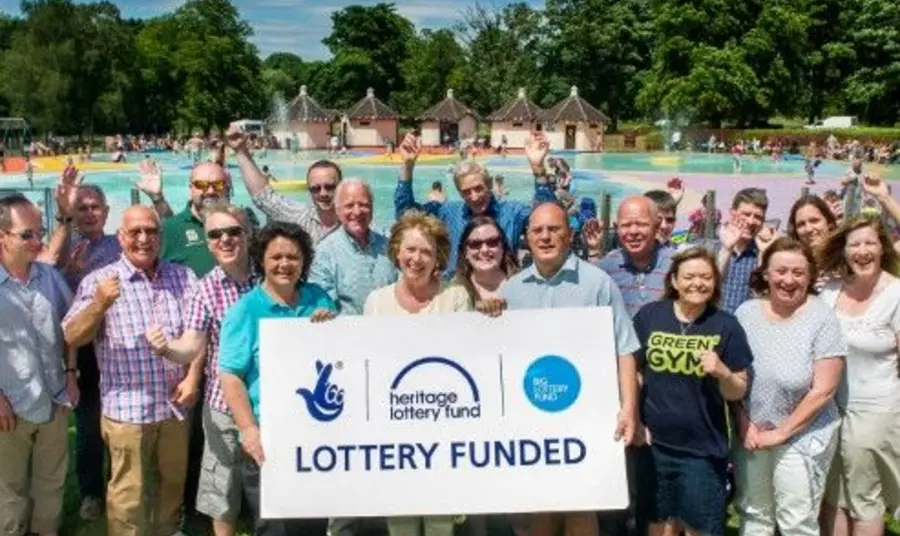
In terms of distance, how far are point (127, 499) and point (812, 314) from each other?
360cm

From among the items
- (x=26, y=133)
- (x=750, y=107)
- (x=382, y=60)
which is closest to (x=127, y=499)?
(x=750, y=107)

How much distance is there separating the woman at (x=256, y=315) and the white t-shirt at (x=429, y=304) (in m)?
0.23

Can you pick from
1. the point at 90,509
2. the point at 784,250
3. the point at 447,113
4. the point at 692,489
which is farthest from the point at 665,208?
the point at 447,113

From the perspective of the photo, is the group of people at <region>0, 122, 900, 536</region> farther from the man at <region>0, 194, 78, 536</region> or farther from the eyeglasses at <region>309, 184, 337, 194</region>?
the eyeglasses at <region>309, 184, 337, 194</region>

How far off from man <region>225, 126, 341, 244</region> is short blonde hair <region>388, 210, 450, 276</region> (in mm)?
1026

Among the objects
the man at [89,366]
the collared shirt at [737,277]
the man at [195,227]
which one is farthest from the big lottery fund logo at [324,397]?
the collared shirt at [737,277]

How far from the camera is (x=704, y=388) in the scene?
4195 mm

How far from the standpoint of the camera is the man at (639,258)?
15.4 feet

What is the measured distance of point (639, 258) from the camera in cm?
477

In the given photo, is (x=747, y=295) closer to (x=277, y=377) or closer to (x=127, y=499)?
(x=277, y=377)

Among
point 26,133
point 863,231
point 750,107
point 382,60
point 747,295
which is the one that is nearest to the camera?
point 863,231

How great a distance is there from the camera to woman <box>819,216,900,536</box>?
434 centimetres

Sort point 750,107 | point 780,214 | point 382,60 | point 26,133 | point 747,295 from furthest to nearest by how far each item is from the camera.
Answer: point 382,60
point 26,133
point 750,107
point 780,214
point 747,295

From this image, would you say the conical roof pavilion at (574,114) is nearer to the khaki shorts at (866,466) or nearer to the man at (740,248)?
the man at (740,248)
